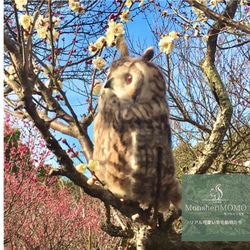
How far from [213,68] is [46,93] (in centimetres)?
72

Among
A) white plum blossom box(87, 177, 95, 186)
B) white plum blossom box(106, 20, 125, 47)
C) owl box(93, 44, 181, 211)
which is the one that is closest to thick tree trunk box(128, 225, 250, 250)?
owl box(93, 44, 181, 211)

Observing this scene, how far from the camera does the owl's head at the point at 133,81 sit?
605 millimetres

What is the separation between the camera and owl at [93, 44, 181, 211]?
2.00 feet

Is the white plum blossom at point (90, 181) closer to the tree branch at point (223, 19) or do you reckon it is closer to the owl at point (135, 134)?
the owl at point (135, 134)

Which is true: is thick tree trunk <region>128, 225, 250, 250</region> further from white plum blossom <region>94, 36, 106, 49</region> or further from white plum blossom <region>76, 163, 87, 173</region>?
white plum blossom <region>94, 36, 106, 49</region>

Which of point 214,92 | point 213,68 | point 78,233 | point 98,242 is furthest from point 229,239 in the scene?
point 78,233

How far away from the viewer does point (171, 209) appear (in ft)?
2.27

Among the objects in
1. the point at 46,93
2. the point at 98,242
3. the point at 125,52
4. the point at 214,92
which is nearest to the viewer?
the point at 125,52

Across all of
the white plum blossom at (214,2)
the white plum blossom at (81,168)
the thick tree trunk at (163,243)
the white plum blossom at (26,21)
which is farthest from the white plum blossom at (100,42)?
the white plum blossom at (214,2)

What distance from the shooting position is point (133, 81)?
60 centimetres

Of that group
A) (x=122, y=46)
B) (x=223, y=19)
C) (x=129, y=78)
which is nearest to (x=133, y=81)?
(x=129, y=78)

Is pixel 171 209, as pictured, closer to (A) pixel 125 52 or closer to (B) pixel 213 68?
(A) pixel 125 52

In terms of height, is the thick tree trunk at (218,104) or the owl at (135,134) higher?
the thick tree trunk at (218,104)

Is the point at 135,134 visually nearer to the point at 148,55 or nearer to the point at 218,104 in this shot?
the point at 148,55
